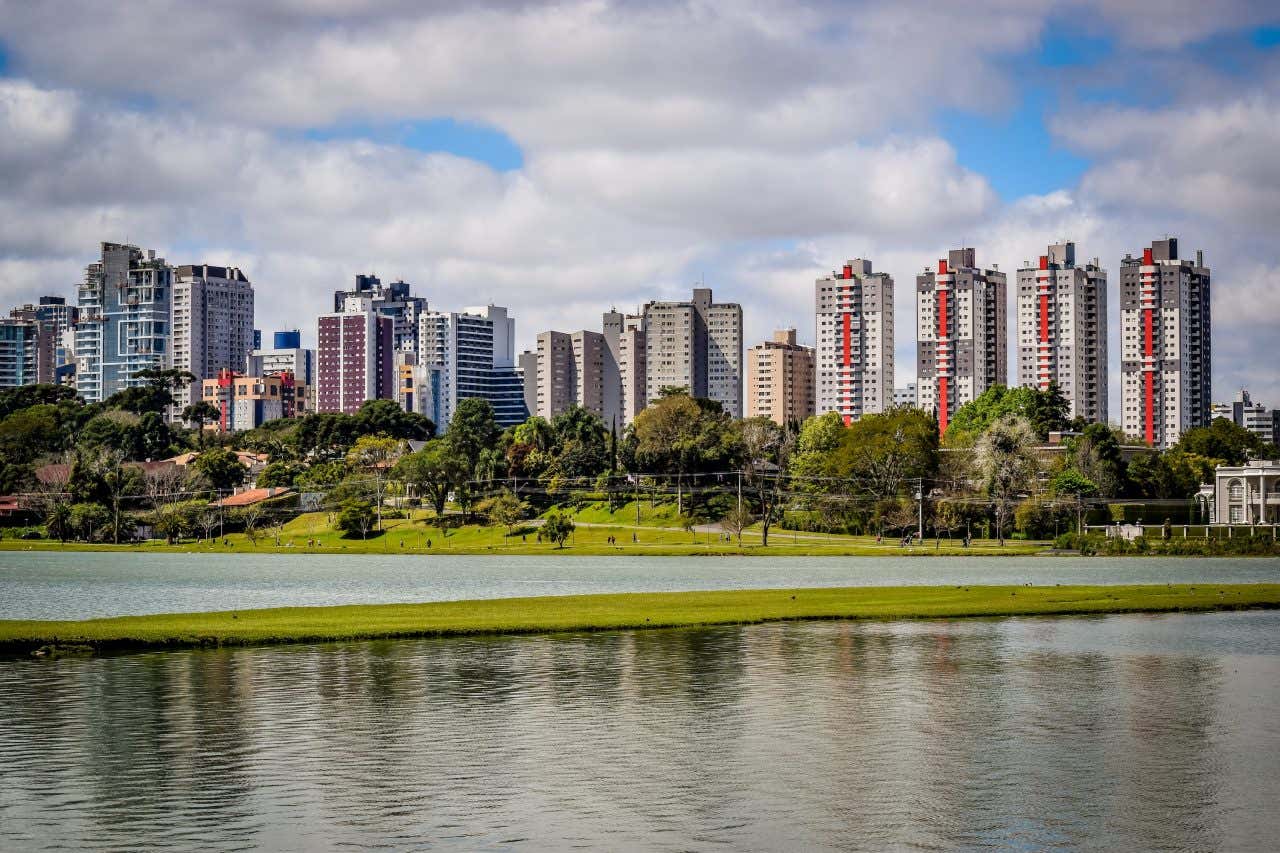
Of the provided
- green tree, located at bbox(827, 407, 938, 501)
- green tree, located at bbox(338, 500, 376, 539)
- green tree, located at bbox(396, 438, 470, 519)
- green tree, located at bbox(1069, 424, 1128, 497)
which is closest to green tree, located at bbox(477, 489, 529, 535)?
green tree, located at bbox(396, 438, 470, 519)

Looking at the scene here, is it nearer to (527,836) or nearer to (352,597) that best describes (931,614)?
(352,597)

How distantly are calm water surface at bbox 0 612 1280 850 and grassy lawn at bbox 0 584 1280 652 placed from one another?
3.49 metres

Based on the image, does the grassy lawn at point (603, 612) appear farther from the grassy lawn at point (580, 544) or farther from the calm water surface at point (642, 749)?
the grassy lawn at point (580, 544)

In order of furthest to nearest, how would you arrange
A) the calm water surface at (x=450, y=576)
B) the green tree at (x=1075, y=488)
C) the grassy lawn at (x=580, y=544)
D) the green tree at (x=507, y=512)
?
the green tree at (x=507, y=512) → the green tree at (x=1075, y=488) → the grassy lawn at (x=580, y=544) → the calm water surface at (x=450, y=576)

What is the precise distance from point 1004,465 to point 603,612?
11990cm

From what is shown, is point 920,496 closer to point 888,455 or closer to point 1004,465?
point 888,455

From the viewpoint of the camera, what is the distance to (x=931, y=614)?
63.2 m

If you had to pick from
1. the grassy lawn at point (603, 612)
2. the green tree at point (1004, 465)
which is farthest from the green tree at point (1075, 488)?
the grassy lawn at point (603, 612)

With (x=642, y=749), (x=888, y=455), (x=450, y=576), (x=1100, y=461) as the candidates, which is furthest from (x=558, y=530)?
(x=642, y=749)

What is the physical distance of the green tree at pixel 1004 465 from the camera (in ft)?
566

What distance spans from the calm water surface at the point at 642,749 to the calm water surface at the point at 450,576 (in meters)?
29.7

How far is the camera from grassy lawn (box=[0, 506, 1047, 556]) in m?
155

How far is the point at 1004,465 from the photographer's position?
173 m

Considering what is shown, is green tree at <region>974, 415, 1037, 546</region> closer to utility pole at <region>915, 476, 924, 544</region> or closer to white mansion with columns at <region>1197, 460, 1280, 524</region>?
utility pole at <region>915, 476, 924, 544</region>
